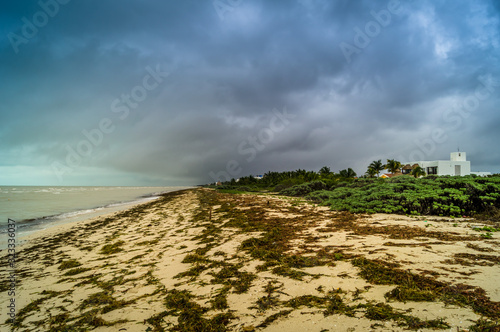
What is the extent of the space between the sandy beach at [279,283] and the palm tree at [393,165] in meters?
63.9

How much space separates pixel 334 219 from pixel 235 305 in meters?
5.81

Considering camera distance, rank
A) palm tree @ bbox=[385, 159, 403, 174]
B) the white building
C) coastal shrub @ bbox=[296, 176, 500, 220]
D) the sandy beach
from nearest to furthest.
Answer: the sandy beach, coastal shrub @ bbox=[296, 176, 500, 220], the white building, palm tree @ bbox=[385, 159, 403, 174]

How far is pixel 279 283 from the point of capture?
132 inches

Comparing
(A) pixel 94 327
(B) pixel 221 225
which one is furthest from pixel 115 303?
(B) pixel 221 225

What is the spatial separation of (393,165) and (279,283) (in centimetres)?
7011

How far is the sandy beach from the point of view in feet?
8.08

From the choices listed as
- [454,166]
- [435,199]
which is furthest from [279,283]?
[454,166]

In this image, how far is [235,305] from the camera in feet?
9.70

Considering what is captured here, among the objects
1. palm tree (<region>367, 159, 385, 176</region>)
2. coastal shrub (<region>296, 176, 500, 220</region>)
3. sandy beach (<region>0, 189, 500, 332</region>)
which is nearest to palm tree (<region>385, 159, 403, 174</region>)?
palm tree (<region>367, 159, 385, 176</region>)

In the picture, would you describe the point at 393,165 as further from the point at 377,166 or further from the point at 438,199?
the point at 438,199

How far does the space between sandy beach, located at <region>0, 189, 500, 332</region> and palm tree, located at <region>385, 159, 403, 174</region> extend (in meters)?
63.9

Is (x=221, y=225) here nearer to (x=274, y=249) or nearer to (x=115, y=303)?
(x=274, y=249)

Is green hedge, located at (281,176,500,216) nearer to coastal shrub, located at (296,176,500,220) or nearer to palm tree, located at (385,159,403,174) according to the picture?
coastal shrub, located at (296,176,500,220)

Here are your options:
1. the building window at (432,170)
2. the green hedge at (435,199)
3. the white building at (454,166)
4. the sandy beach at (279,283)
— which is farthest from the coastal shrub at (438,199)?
the building window at (432,170)
